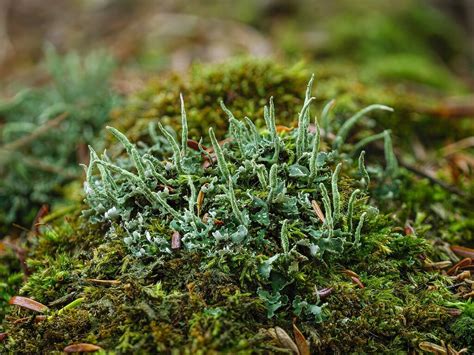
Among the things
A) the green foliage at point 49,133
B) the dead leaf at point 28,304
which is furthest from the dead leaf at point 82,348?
the green foliage at point 49,133

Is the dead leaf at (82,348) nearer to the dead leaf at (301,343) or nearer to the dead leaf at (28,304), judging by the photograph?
the dead leaf at (28,304)

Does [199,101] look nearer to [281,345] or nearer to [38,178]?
[38,178]

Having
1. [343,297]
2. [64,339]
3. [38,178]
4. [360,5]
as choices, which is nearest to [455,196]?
[343,297]

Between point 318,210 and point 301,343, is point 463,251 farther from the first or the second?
point 301,343

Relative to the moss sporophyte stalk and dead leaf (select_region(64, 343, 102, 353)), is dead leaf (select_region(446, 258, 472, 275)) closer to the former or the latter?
the moss sporophyte stalk

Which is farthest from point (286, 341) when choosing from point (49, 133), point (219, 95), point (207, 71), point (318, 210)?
point (49, 133)
